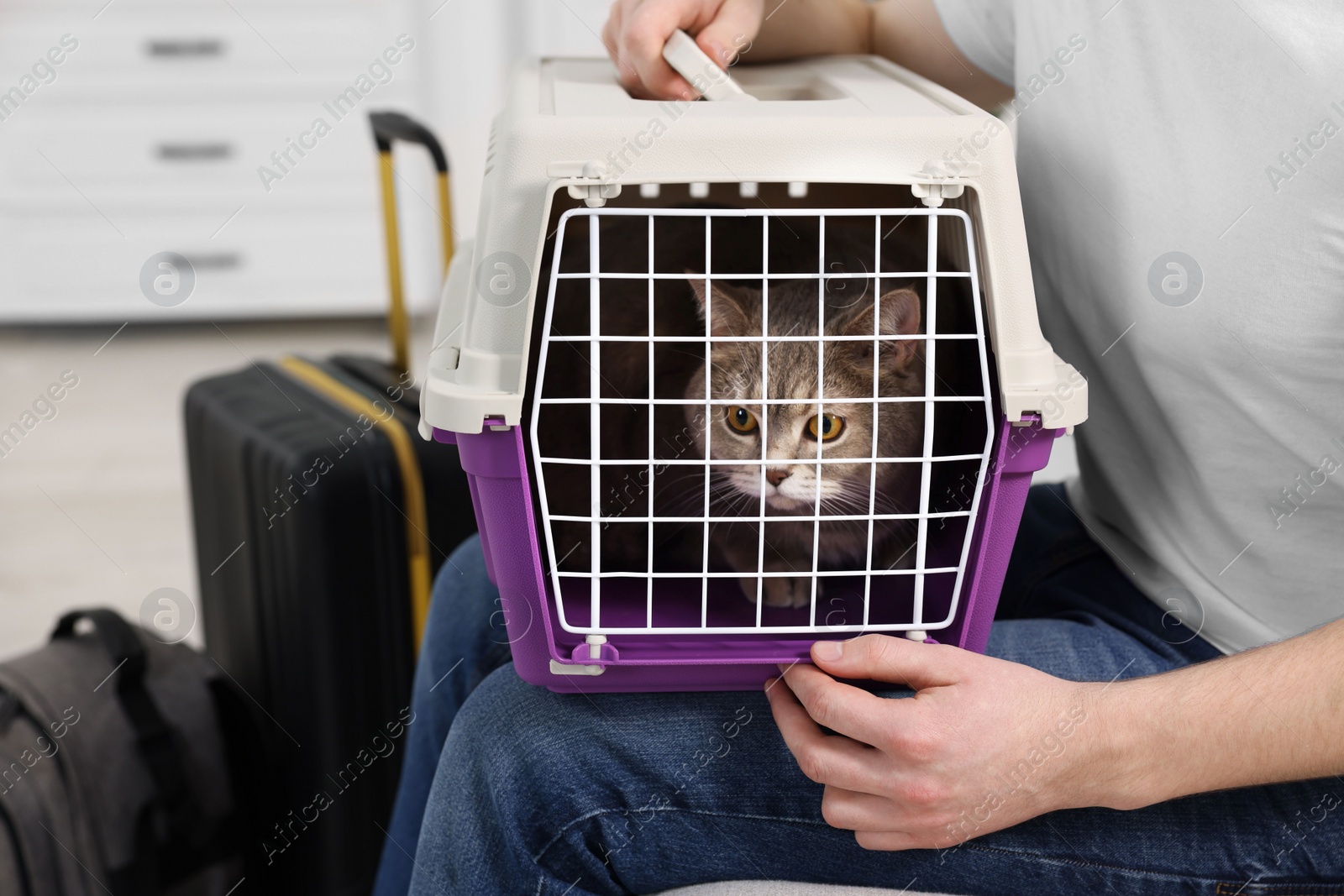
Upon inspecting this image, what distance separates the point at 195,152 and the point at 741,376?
9.57 feet

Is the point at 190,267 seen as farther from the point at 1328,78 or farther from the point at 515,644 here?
the point at 1328,78

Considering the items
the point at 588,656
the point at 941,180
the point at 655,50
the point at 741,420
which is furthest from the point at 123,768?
the point at 941,180

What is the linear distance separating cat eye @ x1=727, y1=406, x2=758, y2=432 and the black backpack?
2.45 feet

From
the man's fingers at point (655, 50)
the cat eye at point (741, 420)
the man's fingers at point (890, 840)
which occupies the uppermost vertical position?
the man's fingers at point (655, 50)

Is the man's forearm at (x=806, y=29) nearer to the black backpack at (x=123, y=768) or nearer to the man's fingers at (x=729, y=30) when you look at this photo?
the man's fingers at (x=729, y=30)

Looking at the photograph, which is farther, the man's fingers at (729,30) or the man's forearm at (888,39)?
the man's forearm at (888,39)

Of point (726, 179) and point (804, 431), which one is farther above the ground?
point (726, 179)

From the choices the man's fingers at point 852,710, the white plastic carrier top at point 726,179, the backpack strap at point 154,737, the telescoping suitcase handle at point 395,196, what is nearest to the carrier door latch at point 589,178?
the white plastic carrier top at point 726,179

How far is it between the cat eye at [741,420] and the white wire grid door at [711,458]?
12 millimetres

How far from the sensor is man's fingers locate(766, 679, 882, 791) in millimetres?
635

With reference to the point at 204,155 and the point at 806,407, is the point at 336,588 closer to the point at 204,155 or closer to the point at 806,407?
the point at 806,407

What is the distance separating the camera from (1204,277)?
0.70 meters

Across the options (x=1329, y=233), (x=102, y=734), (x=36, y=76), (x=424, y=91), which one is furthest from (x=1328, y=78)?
(x=36, y=76)

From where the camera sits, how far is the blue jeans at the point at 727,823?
2.22ft
